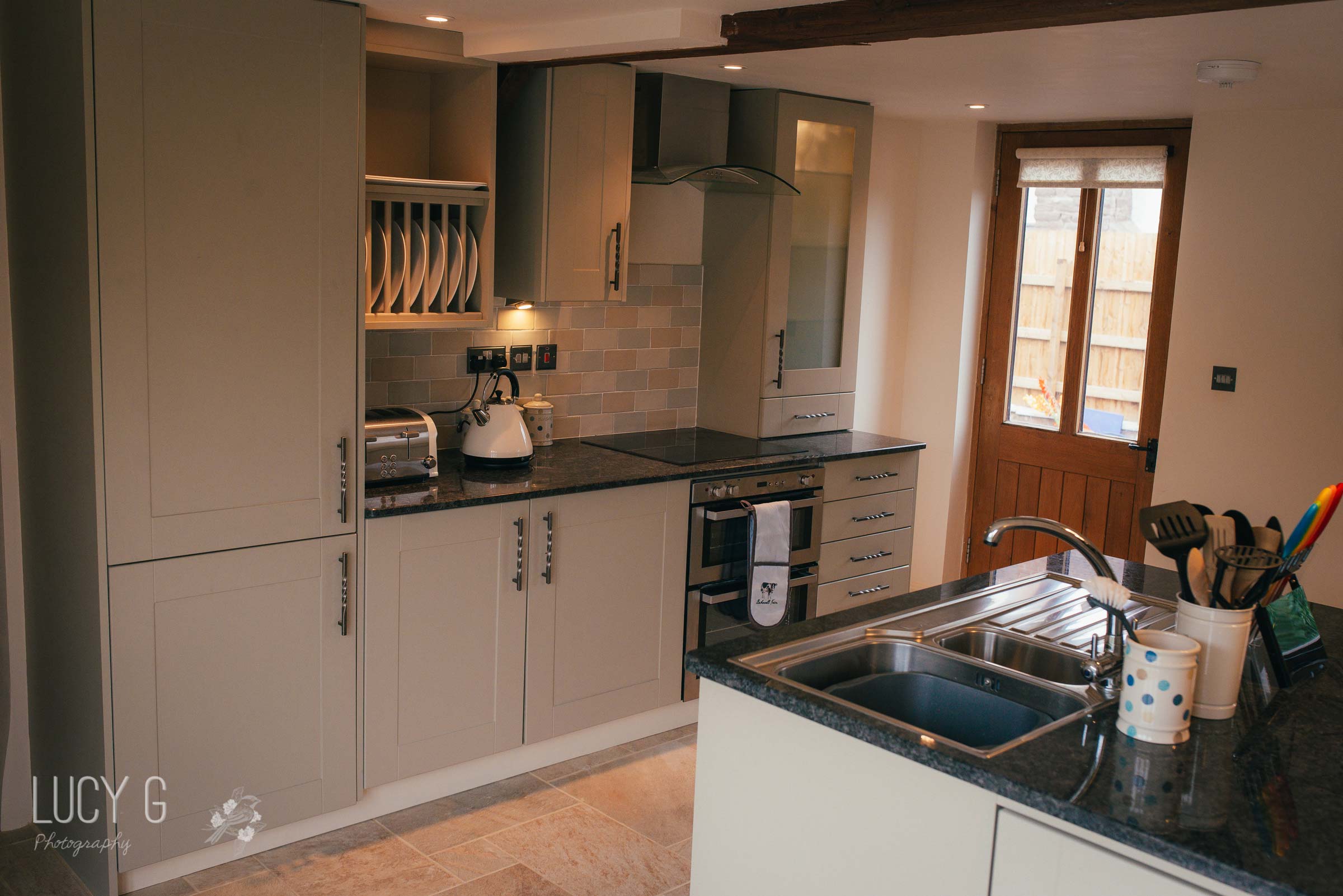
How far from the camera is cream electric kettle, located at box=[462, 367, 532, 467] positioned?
3586mm

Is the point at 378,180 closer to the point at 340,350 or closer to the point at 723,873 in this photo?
the point at 340,350

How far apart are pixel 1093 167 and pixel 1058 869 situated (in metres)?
3.80

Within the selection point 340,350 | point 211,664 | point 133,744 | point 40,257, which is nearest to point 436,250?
point 340,350

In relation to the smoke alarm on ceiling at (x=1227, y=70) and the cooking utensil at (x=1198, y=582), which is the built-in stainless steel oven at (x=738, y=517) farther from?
the cooking utensil at (x=1198, y=582)

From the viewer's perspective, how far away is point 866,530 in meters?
4.41

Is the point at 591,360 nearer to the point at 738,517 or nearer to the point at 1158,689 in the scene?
the point at 738,517

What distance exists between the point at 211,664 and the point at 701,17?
2026 millimetres

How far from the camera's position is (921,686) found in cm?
219

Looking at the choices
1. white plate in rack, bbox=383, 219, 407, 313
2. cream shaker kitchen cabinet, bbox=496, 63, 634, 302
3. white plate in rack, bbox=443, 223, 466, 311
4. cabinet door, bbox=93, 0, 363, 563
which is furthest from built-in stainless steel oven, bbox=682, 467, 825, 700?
cabinet door, bbox=93, 0, 363, 563

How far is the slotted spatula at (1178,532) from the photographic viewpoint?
1.83 m

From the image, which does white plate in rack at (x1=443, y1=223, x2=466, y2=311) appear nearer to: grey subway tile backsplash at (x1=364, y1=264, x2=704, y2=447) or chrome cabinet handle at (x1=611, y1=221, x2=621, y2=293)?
grey subway tile backsplash at (x1=364, y1=264, x2=704, y2=447)

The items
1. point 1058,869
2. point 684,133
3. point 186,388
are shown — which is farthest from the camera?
point 684,133

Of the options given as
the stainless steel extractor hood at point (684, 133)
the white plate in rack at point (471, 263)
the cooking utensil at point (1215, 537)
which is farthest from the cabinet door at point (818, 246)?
the cooking utensil at point (1215, 537)

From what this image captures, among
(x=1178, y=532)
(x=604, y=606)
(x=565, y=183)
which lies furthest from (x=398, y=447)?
(x=1178, y=532)
